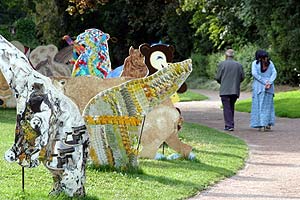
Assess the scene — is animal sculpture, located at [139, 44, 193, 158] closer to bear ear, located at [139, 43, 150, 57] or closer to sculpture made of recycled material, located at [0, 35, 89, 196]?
bear ear, located at [139, 43, 150, 57]

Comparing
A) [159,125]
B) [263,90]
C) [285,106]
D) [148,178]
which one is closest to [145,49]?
[159,125]

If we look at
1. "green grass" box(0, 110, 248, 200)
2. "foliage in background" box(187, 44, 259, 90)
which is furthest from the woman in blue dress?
"foliage in background" box(187, 44, 259, 90)

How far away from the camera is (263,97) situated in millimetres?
18688

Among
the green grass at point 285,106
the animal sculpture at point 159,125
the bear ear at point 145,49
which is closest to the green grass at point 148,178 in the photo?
the animal sculpture at point 159,125

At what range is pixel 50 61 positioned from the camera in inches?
899

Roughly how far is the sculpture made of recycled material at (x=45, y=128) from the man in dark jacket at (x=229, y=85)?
426 inches

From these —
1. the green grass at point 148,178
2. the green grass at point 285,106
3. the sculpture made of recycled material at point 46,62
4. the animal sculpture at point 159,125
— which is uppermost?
the sculpture made of recycled material at point 46,62

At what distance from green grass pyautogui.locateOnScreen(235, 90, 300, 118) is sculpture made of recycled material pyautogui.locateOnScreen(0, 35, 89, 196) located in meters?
15.4

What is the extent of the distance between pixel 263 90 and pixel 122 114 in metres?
9.05

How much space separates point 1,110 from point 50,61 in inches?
82.7

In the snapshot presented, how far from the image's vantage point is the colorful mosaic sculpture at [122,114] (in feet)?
32.8

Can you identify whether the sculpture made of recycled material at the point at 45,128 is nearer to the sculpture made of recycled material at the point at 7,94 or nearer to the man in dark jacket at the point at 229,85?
the man in dark jacket at the point at 229,85

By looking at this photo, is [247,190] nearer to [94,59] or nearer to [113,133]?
[113,133]

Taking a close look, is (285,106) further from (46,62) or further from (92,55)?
(92,55)
